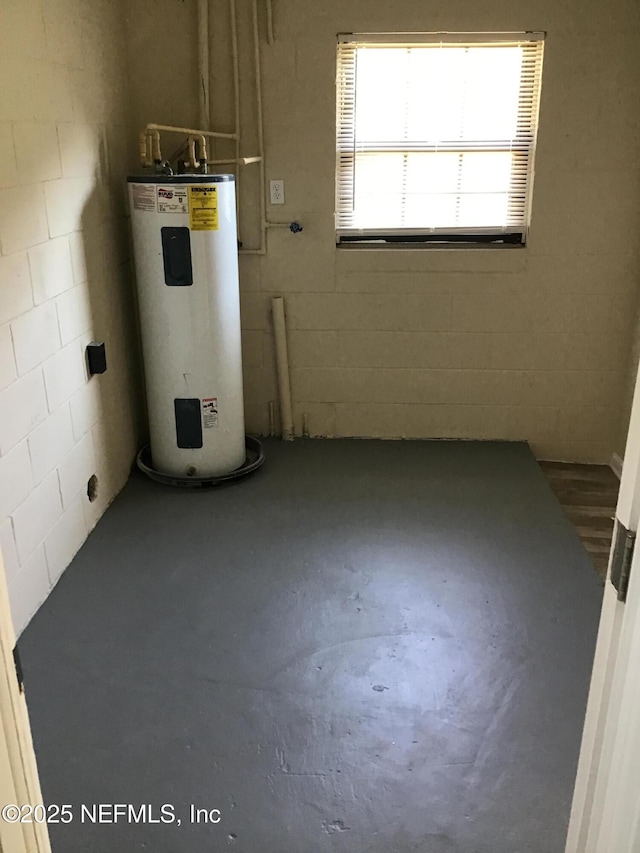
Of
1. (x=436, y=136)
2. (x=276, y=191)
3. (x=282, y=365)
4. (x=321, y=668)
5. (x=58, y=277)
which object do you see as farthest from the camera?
(x=282, y=365)

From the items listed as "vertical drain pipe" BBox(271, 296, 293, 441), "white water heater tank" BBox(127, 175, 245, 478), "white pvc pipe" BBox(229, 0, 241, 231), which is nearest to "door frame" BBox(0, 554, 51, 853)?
"white water heater tank" BBox(127, 175, 245, 478)

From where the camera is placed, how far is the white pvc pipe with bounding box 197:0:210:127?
3.43m

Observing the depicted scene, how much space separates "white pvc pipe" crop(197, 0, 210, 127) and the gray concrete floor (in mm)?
1886

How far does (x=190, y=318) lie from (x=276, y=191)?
3.06 ft

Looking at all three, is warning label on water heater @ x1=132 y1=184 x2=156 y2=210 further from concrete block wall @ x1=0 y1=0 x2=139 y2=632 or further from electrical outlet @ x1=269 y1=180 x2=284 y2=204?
electrical outlet @ x1=269 y1=180 x2=284 y2=204

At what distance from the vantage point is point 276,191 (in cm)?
370

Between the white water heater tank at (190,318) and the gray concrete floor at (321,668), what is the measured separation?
249mm

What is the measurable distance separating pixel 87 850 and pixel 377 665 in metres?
0.97

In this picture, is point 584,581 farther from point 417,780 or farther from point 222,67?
point 222,67

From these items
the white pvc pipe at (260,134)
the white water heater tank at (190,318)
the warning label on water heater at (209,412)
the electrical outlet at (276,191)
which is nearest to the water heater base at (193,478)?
the white water heater tank at (190,318)

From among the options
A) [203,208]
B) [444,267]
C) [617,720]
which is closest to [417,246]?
[444,267]

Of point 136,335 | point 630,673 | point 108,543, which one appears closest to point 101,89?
point 136,335

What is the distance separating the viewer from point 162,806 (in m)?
1.78

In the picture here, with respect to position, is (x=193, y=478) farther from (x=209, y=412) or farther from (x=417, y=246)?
(x=417, y=246)
